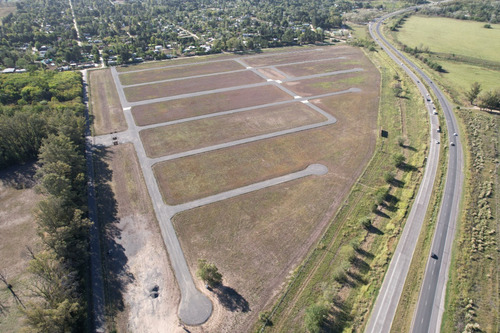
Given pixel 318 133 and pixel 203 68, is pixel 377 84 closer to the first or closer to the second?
pixel 318 133

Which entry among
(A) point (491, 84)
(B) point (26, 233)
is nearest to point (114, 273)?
(B) point (26, 233)

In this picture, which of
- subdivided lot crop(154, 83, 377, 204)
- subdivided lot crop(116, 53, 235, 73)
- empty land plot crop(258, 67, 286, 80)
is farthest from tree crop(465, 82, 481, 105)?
subdivided lot crop(116, 53, 235, 73)

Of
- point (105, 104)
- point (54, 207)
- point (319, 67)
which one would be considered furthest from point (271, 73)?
point (54, 207)

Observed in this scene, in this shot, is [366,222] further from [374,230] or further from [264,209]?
[264,209]

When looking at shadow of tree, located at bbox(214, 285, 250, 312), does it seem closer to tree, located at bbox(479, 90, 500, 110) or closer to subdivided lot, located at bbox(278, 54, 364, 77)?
subdivided lot, located at bbox(278, 54, 364, 77)

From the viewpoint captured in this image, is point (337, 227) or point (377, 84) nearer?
point (337, 227)

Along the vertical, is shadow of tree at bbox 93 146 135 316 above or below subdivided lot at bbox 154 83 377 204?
below
